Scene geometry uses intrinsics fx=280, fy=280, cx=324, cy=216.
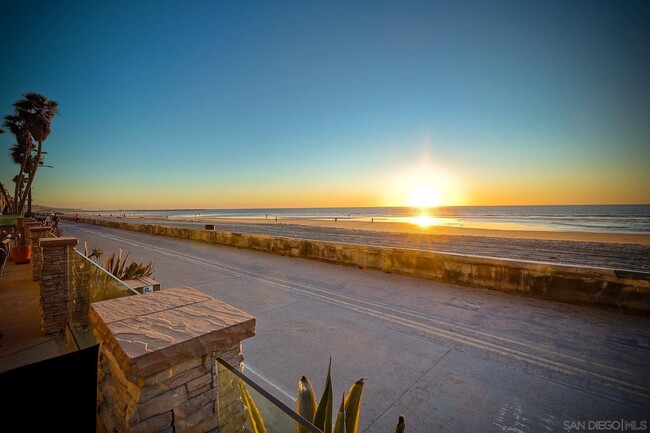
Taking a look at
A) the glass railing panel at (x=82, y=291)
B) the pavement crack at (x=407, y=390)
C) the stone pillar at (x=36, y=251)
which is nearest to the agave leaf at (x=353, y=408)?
the pavement crack at (x=407, y=390)

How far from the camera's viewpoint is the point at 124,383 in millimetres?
1364

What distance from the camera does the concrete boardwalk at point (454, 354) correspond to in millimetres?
2723

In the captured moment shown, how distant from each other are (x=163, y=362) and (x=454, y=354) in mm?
3662

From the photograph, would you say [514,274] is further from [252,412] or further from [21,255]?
[21,255]

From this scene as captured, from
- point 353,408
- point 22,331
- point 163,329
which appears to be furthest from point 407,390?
point 22,331

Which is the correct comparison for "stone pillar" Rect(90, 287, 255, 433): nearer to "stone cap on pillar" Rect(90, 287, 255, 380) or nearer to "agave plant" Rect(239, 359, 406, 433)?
"stone cap on pillar" Rect(90, 287, 255, 380)

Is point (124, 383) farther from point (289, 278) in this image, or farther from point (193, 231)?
point (193, 231)

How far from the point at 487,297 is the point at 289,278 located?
4804mm

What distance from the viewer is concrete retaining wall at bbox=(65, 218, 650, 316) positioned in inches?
194

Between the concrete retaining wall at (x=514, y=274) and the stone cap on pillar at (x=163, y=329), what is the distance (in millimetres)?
6424

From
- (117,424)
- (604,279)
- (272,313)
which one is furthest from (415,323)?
(117,424)

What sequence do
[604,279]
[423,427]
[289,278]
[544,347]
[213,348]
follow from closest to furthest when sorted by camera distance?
[213,348] < [423,427] < [544,347] < [604,279] < [289,278]

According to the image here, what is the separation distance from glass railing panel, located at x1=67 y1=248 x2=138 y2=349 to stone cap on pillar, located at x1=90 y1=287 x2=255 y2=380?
154 cm

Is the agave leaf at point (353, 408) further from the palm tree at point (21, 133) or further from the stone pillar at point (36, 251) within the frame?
the palm tree at point (21, 133)
